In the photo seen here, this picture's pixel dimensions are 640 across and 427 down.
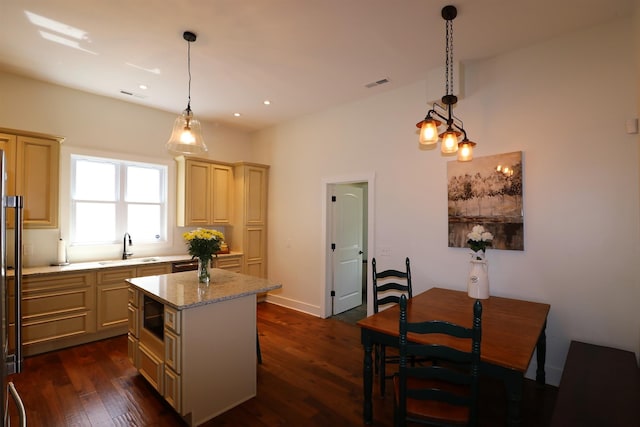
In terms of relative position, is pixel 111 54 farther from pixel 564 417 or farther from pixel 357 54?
pixel 564 417

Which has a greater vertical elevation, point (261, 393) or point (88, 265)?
point (88, 265)

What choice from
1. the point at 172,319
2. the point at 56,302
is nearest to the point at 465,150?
the point at 172,319

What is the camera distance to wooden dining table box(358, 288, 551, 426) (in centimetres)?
166

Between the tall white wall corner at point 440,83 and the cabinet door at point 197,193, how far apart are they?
352cm

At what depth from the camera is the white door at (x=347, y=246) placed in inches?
190

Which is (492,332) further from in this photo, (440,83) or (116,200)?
(116,200)

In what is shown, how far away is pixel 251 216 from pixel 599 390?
463 cm

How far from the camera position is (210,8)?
2.46 metres

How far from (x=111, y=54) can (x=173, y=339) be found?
287 cm

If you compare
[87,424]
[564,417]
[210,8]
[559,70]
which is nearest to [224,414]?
[87,424]

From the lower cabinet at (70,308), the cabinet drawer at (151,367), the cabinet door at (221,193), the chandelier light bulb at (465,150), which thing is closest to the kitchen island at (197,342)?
the cabinet drawer at (151,367)

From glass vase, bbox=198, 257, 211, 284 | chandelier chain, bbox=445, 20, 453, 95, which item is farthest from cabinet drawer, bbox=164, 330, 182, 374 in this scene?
chandelier chain, bbox=445, 20, 453, 95

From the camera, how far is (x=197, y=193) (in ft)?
16.2

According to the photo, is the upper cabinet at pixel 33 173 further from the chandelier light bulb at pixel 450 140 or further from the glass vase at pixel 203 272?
the chandelier light bulb at pixel 450 140
